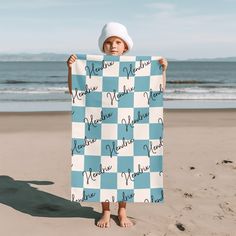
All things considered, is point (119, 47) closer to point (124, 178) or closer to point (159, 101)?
point (159, 101)

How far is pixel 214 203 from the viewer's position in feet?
15.5

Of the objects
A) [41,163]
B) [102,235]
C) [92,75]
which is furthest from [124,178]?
[41,163]

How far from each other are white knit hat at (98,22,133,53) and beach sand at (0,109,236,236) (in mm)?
1676

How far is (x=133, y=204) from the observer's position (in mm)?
4684

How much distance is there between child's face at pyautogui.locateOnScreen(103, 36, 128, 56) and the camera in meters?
3.84

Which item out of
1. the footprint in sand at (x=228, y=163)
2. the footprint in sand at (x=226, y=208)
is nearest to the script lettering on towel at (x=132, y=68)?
the footprint in sand at (x=226, y=208)

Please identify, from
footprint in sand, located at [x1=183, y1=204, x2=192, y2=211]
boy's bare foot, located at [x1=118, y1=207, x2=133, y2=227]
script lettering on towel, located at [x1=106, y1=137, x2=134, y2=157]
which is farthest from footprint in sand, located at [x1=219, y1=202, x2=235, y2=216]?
script lettering on towel, located at [x1=106, y1=137, x2=134, y2=157]

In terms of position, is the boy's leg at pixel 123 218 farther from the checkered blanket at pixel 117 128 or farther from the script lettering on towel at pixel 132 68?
the script lettering on towel at pixel 132 68

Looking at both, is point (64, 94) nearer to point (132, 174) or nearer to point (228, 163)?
point (228, 163)

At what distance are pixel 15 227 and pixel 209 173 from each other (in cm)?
285

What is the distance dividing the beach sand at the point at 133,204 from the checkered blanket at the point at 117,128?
39 centimetres

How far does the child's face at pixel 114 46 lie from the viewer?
3.84 m

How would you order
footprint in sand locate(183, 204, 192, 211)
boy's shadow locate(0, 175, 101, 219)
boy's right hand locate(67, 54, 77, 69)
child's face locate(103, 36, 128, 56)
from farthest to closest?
footprint in sand locate(183, 204, 192, 211), boy's shadow locate(0, 175, 101, 219), child's face locate(103, 36, 128, 56), boy's right hand locate(67, 54, 77, 69)

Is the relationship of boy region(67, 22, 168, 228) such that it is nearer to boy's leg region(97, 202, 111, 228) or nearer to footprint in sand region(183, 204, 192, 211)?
boy's leg region(97, 202, 111, 228)
